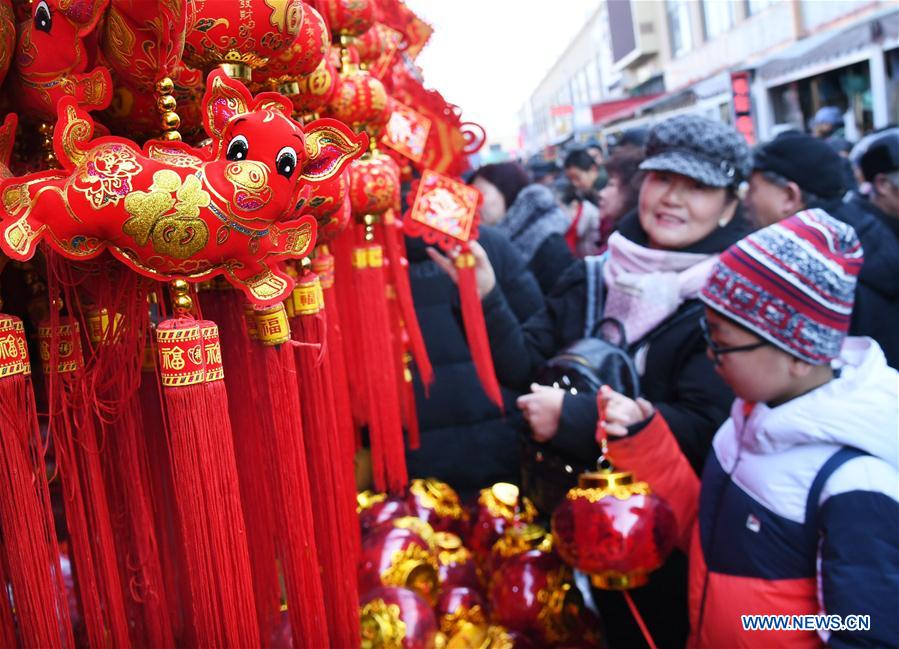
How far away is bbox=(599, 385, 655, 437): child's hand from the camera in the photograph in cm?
138

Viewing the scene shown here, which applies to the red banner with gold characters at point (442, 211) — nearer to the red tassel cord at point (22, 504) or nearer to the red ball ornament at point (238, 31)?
the red ball ornament at point (238, 31)

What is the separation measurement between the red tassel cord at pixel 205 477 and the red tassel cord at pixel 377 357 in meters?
0.54

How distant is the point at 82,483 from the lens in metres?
0.70

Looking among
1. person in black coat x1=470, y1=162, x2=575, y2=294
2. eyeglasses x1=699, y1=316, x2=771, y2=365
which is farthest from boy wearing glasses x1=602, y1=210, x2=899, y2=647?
person in black coat x1=470, y1=162, x2=575, y2=294

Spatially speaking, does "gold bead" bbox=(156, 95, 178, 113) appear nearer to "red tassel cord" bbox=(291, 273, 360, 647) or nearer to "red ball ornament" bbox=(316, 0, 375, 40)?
"red tassel cord" bbox=(291, 273, 360, 647)

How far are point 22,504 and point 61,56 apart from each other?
33 centimetres

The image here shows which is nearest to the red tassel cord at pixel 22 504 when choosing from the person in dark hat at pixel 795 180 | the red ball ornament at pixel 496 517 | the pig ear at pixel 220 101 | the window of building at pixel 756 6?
the pig ear at pixel 220 101

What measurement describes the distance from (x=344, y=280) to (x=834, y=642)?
79cm

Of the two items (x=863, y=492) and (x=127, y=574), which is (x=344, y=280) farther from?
(x=863, y=492)

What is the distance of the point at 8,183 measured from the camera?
584 millimetres

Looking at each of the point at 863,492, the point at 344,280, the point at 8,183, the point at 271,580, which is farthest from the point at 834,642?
the point at 8,183

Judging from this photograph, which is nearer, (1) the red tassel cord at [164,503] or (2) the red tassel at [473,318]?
(1) the red tassel cord at [164,503]

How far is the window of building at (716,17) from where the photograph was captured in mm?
16375

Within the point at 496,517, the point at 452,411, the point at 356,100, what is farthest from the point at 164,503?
the point at 452,411
